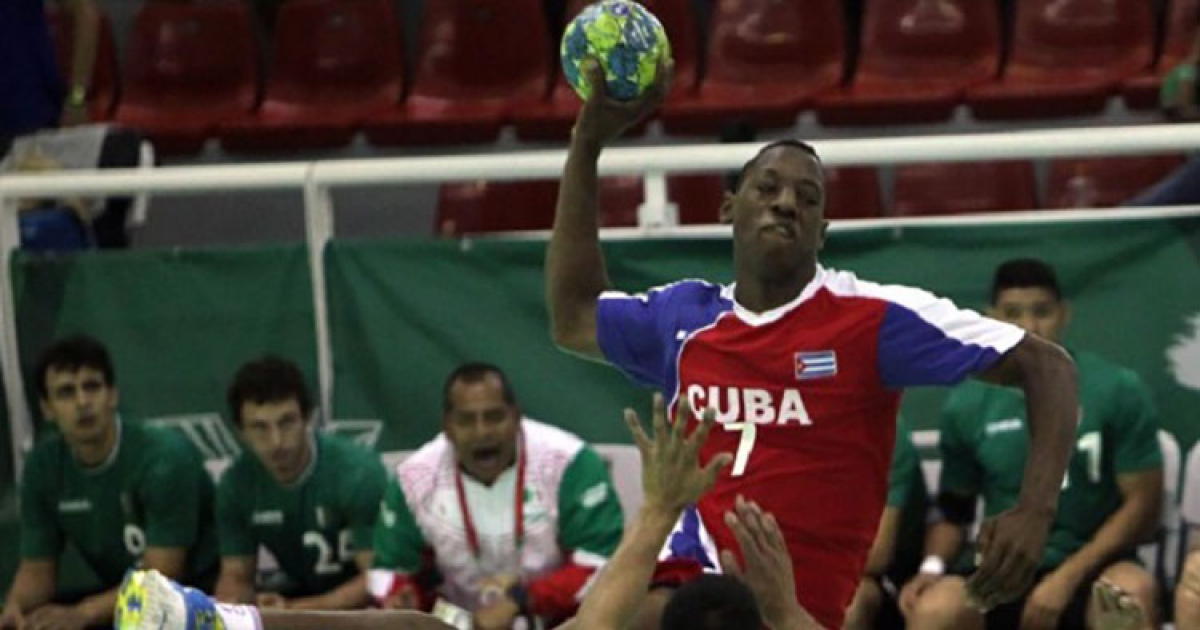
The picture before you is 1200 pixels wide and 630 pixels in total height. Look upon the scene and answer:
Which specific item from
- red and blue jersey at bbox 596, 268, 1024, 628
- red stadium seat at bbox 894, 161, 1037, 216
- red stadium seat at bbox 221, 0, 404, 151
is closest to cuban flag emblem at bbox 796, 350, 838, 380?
red and blue jersey at bbox 596, 268, 1024, 628

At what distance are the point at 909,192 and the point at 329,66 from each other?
3049mm

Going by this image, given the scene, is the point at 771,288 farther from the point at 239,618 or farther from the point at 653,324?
the point at 239,618

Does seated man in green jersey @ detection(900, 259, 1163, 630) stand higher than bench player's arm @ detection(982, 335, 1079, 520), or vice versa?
bench player's arm @ detection(982, 335, 1079, 520)

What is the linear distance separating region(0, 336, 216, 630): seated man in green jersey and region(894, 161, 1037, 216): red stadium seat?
3.16m

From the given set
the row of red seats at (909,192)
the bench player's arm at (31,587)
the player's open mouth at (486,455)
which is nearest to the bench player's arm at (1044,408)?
the player's open mouth at (486,455)

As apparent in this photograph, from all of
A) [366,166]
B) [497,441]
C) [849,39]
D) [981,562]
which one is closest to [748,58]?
[849,39]

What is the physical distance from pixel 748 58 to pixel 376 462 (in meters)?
3.53

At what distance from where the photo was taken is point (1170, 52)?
10.2 meters

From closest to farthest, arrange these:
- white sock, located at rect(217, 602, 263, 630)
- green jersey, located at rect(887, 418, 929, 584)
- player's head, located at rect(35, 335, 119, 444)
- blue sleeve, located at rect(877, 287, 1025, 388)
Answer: blue sleeve, located at rect(877, 287, 1025, 388) < white sock, located at rect(217, 602, 263, 630) < green jersey, located at rect(887, 418, 929, 584) < player's head, located at rect(35, 335, 119, 444)

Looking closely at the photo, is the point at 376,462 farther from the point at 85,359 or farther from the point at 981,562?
the point at 981,562

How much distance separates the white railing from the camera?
7492 mm

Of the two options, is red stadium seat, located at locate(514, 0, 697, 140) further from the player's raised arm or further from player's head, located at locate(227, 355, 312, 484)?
the player's raised arm

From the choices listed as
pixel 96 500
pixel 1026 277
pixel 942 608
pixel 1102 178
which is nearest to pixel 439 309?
pixel 96 500

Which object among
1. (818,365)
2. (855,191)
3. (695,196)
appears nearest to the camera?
(818,365)
